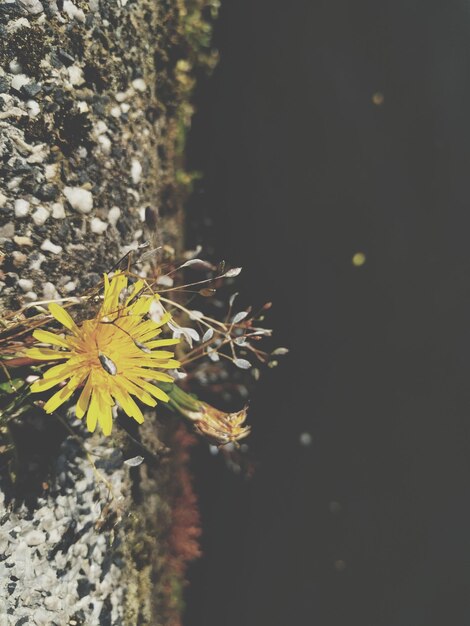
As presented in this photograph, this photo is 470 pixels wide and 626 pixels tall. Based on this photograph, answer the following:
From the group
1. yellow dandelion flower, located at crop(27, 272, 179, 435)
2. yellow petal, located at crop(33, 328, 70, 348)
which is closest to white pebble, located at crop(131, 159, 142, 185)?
yellow dandelion flower, located at crop(27, 272, 179, 435)

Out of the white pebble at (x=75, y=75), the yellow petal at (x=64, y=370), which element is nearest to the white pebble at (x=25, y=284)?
the yellow petal at (x=64, y=370)

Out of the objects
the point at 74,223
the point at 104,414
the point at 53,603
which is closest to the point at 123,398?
the point at 104,414

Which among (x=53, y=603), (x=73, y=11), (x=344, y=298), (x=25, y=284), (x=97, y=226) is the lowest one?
(x=53, y=603)

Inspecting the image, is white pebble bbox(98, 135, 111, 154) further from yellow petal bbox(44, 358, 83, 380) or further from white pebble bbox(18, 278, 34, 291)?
yellow petal bbox(44, 358, 83, 380)

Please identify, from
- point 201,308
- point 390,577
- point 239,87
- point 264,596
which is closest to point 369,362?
point 201,308

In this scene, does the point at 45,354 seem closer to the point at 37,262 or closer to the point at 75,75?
the point at 37,262
